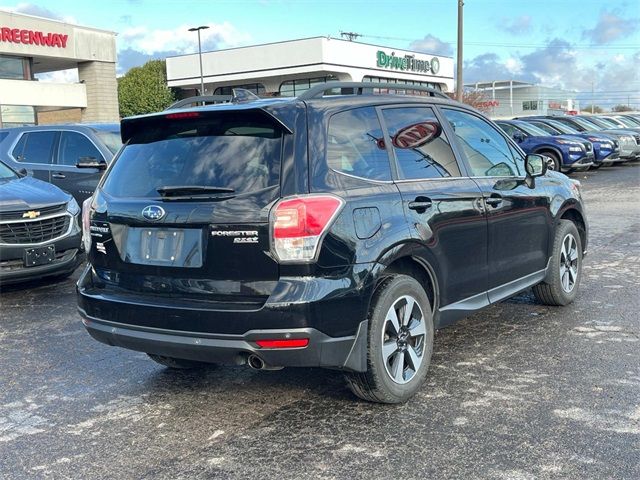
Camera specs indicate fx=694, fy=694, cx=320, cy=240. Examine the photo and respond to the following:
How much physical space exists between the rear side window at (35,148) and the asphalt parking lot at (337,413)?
16.1 ft

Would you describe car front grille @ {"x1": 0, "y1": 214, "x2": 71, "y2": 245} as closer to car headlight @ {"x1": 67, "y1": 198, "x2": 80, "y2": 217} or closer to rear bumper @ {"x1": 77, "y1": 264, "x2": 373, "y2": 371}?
car headlight @ {"x1": 67, "y1": 198, "x2": 80, "y2": 217}

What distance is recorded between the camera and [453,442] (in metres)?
3.50

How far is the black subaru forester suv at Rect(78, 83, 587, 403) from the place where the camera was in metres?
3.53

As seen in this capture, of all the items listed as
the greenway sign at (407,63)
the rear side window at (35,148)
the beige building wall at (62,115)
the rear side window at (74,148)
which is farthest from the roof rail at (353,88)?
the greenway sign at (407,63)

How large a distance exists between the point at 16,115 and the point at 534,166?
1347 inches

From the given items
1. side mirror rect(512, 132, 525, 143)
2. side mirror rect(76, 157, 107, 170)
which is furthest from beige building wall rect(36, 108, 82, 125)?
side mirror rect(76, 157, 107, 170)

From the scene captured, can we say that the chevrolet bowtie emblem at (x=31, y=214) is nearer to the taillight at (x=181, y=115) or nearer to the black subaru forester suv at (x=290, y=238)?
the black subaru forester suv at (x=290, y=238)

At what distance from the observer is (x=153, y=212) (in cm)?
381

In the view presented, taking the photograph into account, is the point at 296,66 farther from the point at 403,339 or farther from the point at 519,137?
the point at 403,339

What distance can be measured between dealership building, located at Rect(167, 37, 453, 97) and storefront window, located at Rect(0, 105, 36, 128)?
13647 mm

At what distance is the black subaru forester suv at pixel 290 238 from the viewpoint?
3.53 m

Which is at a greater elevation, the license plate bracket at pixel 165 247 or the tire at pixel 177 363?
the license plate bracket at pixel 165 247

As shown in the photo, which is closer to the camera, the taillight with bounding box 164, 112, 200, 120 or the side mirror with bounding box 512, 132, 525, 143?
the taillight with bounding box 164, 112, 200, 120

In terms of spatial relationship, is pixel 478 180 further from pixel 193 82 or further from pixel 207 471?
pixel 193 82
